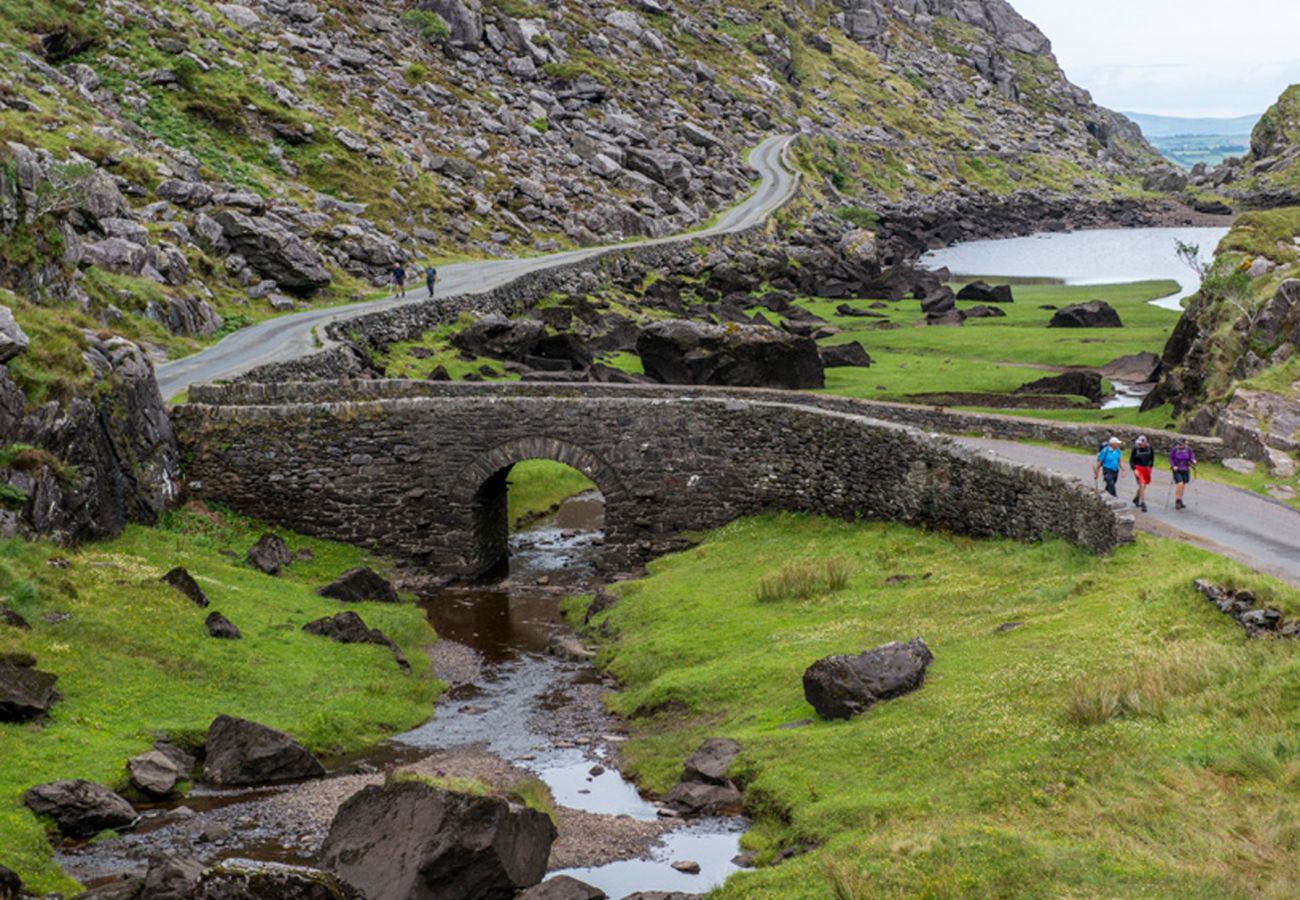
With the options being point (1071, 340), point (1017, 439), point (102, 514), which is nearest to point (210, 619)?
point (102, 514)

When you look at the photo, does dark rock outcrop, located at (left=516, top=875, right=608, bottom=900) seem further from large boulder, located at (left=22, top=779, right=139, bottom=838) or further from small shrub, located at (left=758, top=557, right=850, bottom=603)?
small shrub, located at (left=758, top=557, right=850, bottom=603)

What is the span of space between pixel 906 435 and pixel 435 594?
15.7 metres

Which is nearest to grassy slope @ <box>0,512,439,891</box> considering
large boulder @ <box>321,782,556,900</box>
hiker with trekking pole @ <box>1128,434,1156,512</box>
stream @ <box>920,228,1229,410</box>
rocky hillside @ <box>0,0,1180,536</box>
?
rocky hillside @ <box>0,0,1180,536</box>

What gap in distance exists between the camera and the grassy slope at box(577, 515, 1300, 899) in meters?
16.7

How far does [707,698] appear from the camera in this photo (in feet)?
93.4

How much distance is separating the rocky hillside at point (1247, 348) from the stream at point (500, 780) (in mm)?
20686

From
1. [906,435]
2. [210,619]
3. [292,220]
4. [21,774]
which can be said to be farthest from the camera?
[292,220]

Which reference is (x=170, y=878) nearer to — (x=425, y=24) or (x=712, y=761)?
(x=712, y=761)

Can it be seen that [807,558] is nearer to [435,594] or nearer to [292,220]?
[435,594]

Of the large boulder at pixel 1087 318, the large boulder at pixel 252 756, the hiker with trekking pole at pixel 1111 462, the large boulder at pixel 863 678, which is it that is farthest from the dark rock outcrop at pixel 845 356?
the large boulder at pixel 252 756

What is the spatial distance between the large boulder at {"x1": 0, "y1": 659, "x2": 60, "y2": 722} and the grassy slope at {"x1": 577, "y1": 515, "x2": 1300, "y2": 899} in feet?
36.6

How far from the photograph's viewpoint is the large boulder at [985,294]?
109m

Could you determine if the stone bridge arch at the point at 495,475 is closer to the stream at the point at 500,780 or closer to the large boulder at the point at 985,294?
the stream at the point at 500,780

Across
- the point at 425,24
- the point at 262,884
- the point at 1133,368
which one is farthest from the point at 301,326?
the point at 425,24
